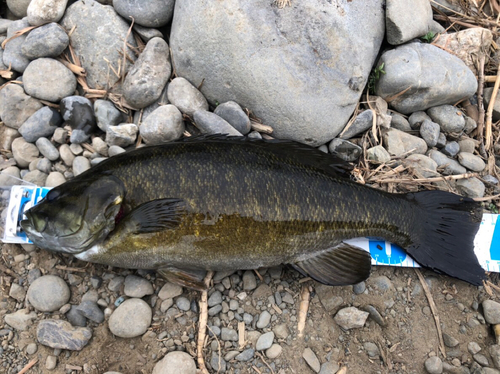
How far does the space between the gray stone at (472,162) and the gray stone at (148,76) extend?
3298 millimetres

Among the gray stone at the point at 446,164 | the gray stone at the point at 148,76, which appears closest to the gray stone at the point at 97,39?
the gray stone at the point at 148,76

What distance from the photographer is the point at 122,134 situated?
339 cm

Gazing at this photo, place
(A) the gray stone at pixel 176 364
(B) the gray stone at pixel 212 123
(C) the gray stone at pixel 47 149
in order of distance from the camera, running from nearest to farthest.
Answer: (A) the gray stone at pixel 176 364 < (B) the gray stone at pixel 212 123 < (C) the gray stone at pixel 47 149

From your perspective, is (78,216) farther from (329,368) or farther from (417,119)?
(417,119)

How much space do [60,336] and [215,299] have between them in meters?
1.33

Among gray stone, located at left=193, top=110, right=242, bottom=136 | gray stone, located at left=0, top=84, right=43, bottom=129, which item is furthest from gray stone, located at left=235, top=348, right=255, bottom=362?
gray stone, located at left=0, top=84, right=43, bottom=129

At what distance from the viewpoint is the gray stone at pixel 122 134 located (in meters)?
3.38

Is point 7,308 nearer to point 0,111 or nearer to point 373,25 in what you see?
point 0,111

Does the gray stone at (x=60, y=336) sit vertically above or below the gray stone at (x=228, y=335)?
above

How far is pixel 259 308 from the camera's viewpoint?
128 inches

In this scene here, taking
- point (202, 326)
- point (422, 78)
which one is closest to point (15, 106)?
point (202, 326)

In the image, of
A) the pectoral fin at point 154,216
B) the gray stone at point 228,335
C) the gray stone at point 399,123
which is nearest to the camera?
the pectoral fin at point 154,216

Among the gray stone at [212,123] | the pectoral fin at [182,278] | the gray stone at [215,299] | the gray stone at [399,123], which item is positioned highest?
the gray stone at [212,123]

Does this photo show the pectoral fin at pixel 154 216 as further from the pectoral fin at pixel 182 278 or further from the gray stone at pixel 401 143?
the gray stone at pixel 401 143
